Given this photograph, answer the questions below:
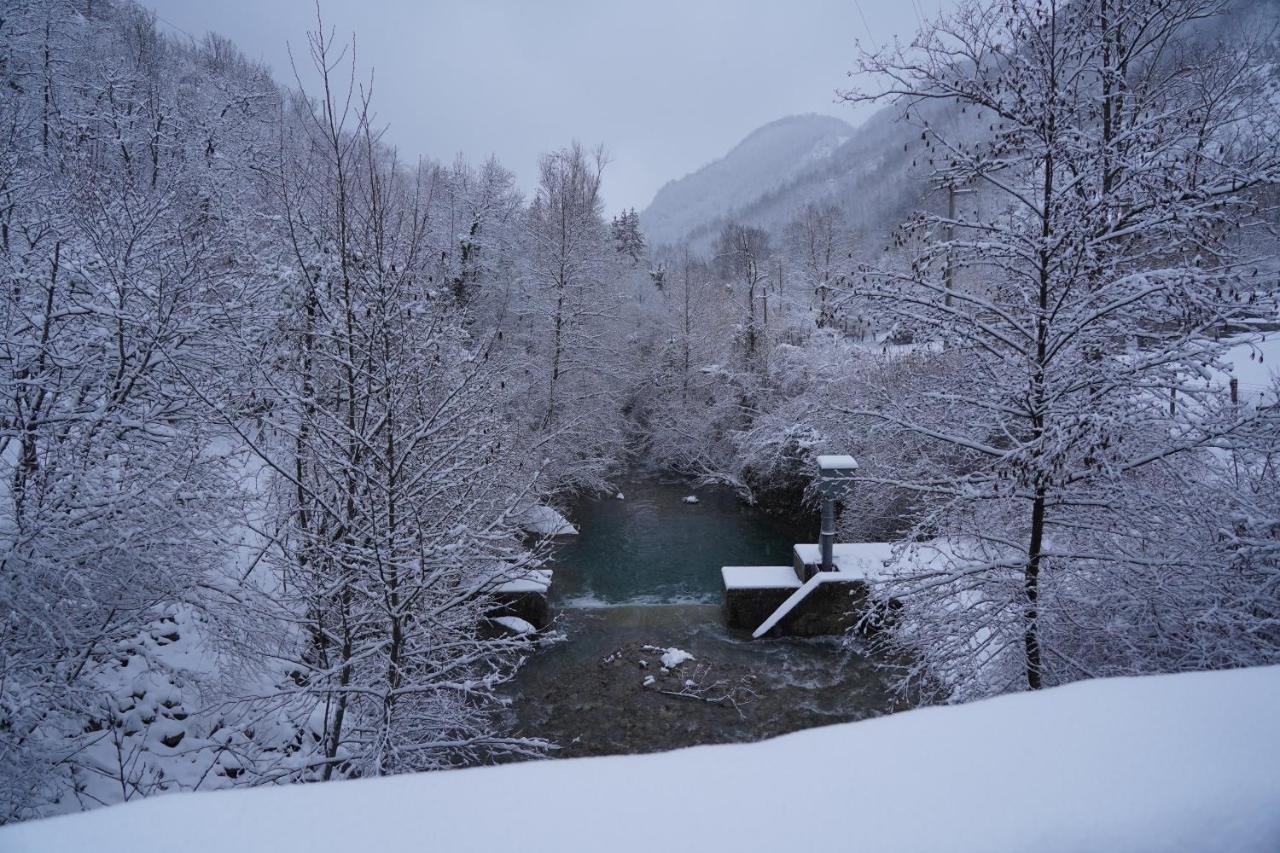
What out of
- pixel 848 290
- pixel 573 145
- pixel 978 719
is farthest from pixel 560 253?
pixel 978 719

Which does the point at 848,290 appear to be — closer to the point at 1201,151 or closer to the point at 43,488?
the point at 1201,151

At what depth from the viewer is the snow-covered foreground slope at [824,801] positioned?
1.10 metres

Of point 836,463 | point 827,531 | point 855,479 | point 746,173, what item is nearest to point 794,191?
point 746,173

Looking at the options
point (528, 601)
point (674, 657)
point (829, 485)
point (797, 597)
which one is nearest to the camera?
point (674, 657)

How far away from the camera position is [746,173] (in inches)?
6211

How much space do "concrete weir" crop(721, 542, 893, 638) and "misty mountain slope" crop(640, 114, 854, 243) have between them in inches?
4439

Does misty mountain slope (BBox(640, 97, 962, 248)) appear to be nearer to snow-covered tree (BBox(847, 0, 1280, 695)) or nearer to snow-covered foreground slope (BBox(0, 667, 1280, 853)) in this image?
A: snow-covered tree (BBox(847, 0, 1280, 695))

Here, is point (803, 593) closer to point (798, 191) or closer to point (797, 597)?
point (797, 597)

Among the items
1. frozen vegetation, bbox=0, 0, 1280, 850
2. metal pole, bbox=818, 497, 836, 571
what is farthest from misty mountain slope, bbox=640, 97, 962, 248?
frozen vegetation, bbox=0, 0, 1280, 850

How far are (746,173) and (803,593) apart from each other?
167 metres

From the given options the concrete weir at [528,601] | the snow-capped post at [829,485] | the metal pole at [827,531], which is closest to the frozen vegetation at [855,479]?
the concrete weir at [528,601]

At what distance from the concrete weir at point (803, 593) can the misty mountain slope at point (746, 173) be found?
113 m

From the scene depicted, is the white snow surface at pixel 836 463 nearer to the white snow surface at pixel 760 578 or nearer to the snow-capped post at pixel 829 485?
the snow-capped post at pixel 829 485

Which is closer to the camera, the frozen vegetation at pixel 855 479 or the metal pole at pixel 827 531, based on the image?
the frozen vegetation at pixel 855 479
